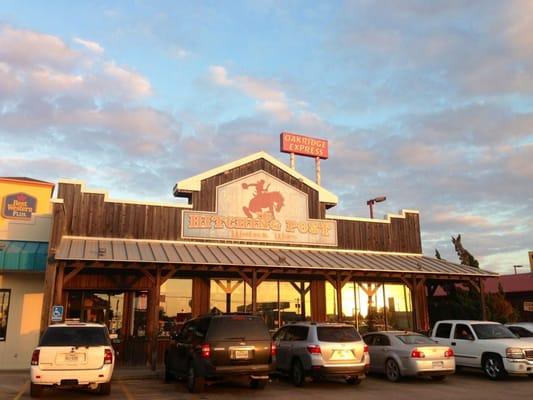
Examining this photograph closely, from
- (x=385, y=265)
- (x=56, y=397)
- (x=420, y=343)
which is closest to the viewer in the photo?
(x=56, y=397)

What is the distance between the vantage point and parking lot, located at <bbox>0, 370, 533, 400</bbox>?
458 inches

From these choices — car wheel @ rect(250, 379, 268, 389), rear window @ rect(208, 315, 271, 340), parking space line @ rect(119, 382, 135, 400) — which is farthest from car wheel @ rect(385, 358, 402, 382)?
parking space line @ rect(119, 382, 135, 400)

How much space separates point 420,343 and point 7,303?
49.7 ft

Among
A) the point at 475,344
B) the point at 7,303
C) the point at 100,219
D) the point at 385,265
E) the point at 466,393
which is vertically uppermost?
the point at 100,219

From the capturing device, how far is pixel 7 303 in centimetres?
1933

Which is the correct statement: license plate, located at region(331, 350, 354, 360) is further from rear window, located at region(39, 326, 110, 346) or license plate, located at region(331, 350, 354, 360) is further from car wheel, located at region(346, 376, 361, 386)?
rear window, located at region(39, 326, 110, 346)

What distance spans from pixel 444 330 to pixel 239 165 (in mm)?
10989

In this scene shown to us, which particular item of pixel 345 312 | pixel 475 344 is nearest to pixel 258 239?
pixel 345 312

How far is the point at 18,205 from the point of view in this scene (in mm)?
25000

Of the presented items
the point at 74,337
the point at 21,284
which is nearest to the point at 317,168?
the point at 21,284

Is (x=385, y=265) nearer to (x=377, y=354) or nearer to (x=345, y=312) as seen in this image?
(x=345, y=312)

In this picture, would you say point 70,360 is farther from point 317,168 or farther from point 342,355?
point 317,168

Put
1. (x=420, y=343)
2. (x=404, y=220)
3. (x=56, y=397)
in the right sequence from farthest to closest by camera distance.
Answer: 1. (x=404, y=220)
2. (x=420, y=343)
3. (x=56, y=397)

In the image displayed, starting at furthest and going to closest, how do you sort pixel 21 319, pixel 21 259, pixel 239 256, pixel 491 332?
pixel 239 256
pixel 21 319
pixel 21 259
pixel 491 332
